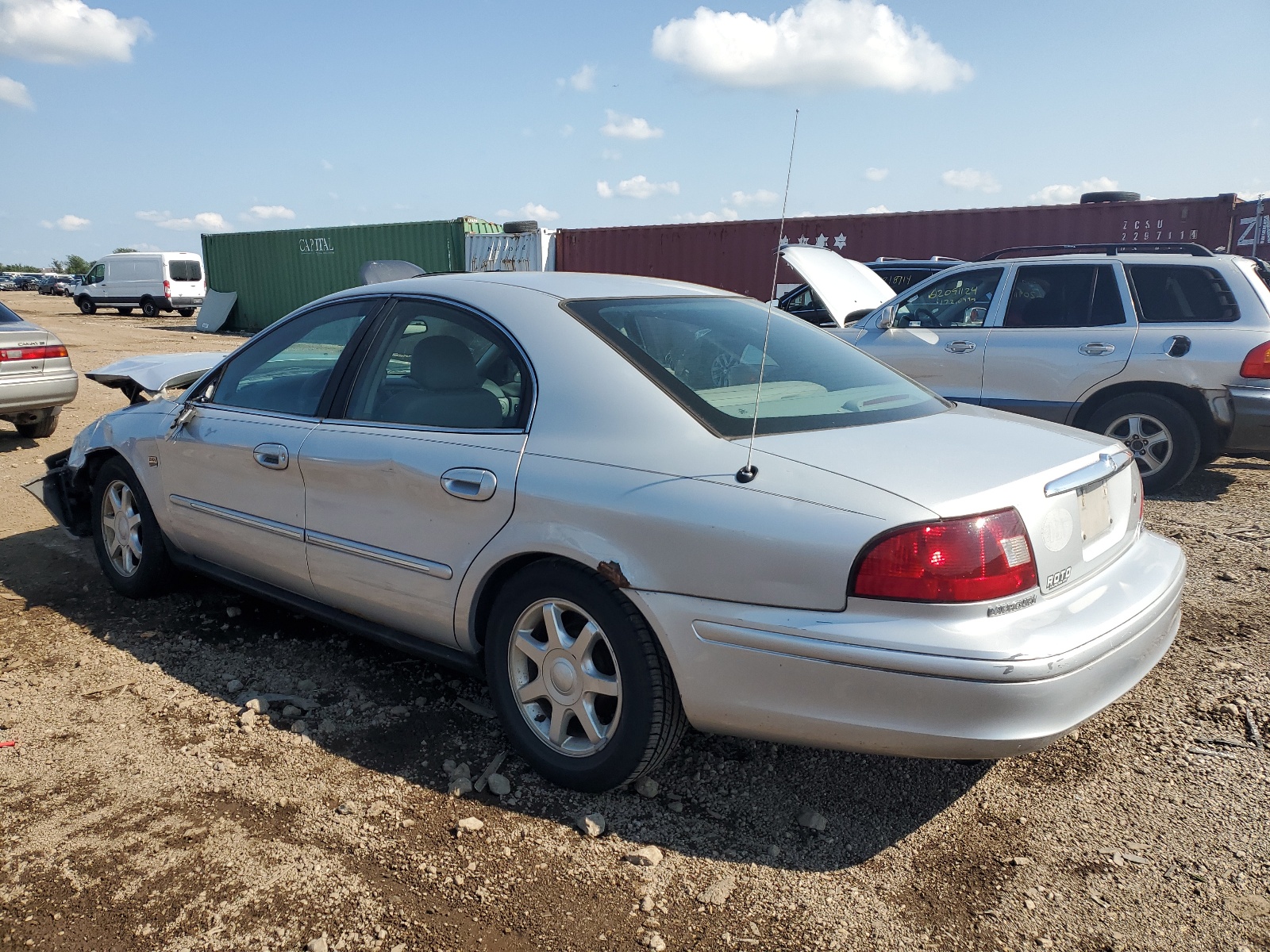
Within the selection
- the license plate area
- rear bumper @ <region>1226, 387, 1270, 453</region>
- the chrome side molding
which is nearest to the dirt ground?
the license plate area

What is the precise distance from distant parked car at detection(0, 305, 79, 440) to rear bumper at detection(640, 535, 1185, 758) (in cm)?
779

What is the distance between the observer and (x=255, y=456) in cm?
358

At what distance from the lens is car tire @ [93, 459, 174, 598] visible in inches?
169

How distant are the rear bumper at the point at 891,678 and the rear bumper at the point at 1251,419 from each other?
4.41 metres

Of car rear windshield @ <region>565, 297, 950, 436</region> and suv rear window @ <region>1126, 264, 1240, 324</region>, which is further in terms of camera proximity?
suv rear window @ <region>1126, 264, 1240, 324</region>

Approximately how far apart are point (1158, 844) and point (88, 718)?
3.40 m

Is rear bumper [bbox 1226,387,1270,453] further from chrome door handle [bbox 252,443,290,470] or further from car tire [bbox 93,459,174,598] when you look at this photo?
car tire [bbox 93,459,174,598]

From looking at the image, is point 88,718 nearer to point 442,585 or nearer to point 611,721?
point 442,585

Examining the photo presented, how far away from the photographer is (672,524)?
2.41 m

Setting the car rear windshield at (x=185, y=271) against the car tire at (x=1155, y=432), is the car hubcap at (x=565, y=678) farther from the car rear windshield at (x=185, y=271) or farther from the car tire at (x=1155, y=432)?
the car rear windshield at (x=185, y=271)

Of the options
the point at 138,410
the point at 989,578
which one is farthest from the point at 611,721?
the point at 138,410

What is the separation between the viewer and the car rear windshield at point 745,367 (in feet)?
8.84

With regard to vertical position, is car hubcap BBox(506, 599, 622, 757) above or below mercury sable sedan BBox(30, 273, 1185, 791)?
below

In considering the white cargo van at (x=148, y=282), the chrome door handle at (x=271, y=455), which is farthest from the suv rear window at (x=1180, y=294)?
the white cargo van at (x=148, y=282)
